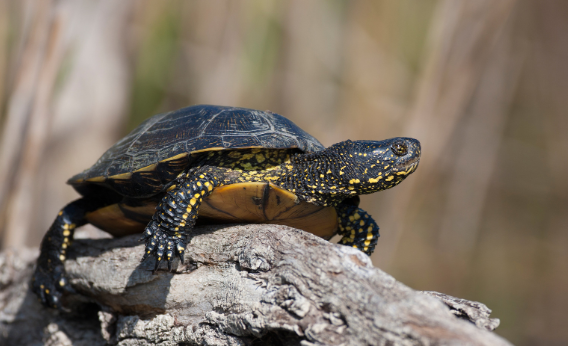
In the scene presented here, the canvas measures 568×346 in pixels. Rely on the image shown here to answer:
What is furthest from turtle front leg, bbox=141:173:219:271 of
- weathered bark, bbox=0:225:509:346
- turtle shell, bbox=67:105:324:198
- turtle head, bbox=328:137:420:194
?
turtle head, bbox=328:137:420:194

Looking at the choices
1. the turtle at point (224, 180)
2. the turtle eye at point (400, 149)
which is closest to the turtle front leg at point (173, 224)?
the turtle at point (224, 180)

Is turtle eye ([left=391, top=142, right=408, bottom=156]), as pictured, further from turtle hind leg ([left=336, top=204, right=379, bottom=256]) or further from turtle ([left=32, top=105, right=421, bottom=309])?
turtle hind leg ([left=336, top=204, right=379, bottom=256])

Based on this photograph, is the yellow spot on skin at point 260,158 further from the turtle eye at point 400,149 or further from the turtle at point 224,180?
the turtle eye at point 400,149

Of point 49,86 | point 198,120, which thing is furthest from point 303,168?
point 49,86

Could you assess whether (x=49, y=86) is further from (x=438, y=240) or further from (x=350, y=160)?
(x=438, y=240)

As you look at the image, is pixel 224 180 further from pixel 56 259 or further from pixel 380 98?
pixel 380 98

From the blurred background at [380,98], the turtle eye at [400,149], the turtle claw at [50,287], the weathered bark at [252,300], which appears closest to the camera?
the weathered bark at [252,300]
